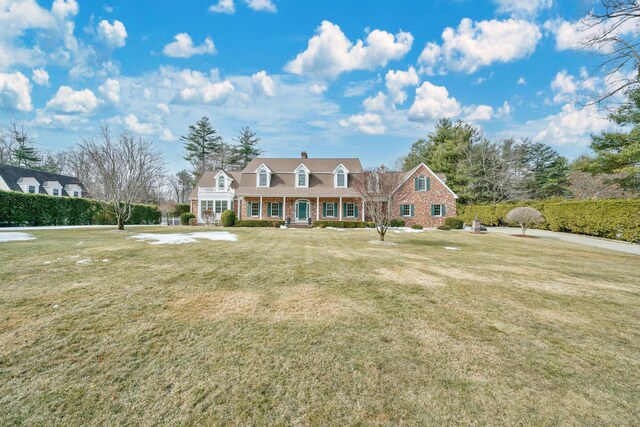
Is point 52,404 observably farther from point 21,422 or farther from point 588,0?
point 588,0

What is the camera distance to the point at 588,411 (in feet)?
7.26

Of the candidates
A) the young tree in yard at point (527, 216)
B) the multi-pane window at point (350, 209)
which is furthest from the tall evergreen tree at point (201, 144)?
the young tree in yard at point (527, 216)

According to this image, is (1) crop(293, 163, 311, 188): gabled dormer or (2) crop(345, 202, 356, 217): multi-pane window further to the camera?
(1) crop(293, 163, 311, 188): gabled dormer

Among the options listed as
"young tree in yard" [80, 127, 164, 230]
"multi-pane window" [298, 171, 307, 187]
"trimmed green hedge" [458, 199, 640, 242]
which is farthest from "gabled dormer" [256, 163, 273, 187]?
"trimmed green hedge" [458, 199, 640, 242]

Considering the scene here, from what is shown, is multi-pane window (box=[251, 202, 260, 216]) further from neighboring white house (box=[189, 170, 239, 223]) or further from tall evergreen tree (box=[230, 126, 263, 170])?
tall evergreen tree (box=[230, 126, 263, 170])

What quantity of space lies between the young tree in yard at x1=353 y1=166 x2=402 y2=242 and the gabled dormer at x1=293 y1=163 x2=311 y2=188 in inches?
551

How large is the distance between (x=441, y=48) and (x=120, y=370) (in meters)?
21.6

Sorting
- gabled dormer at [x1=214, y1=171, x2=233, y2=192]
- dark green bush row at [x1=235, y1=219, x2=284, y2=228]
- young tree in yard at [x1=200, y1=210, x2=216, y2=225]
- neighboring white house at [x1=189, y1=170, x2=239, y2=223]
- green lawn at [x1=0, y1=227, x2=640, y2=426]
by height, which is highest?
gabled dormer at [x1=214, y1=171, x2=233, y2=192]

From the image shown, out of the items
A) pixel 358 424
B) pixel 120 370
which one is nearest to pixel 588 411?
pixel 358 424

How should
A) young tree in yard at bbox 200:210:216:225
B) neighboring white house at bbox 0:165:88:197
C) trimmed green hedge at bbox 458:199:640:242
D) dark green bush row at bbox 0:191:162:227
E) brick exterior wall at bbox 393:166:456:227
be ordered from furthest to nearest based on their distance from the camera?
neighboring white house at bbox 0:165:88:197 < brick exterior wall at bbox 393:166:456:227 < young tree in yard at bbox 200:210:216:225 < dark green bush row at bbox 0:191:162:227 < trimmed green hedge at bbox 458:199:640:242

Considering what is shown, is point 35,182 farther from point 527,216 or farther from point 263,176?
point 527,216

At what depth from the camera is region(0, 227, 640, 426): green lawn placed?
7.09 ft

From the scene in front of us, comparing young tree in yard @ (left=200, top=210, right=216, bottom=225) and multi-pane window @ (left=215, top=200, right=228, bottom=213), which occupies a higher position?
multi-pane window @ (left=215, top=200, right=228, bottom=213)

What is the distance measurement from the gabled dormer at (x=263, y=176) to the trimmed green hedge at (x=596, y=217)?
24200 millimetres
